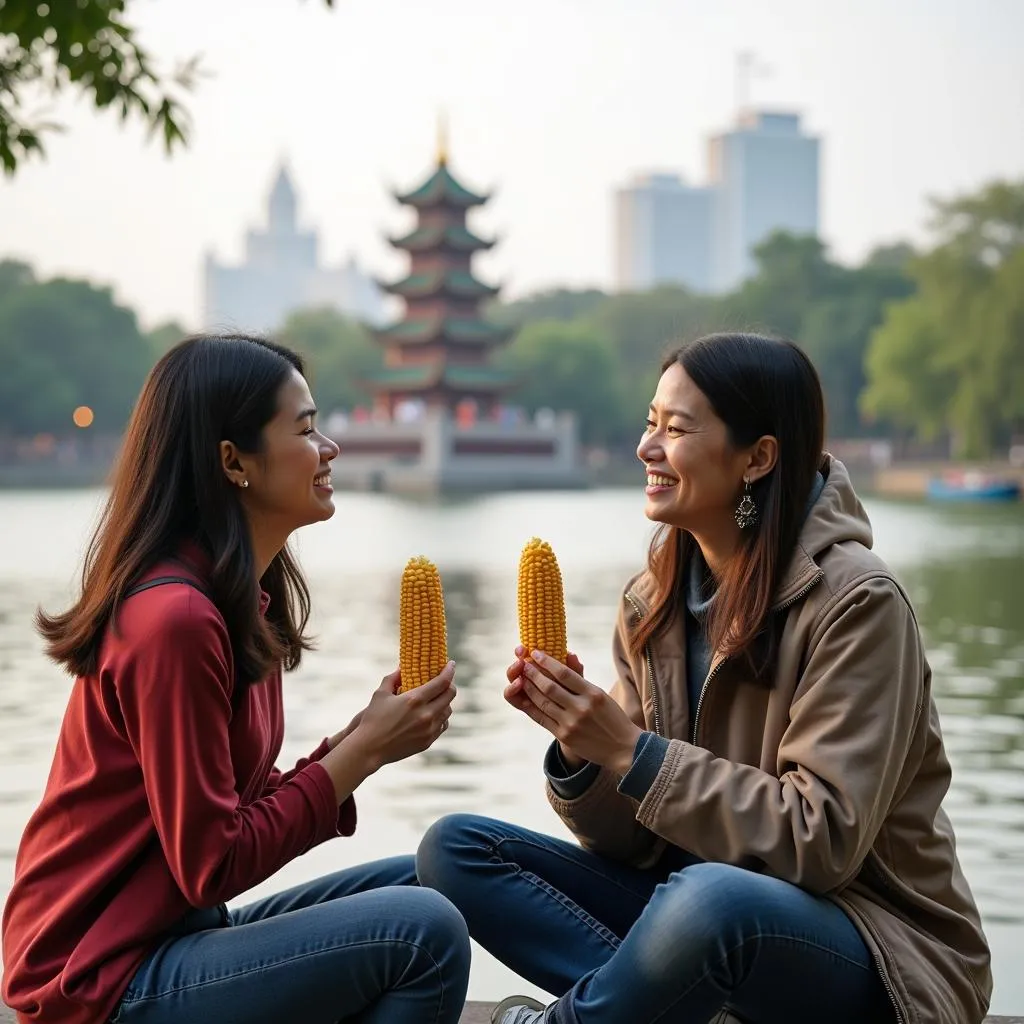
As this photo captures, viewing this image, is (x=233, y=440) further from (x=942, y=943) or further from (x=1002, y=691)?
(x=1002, y=691)

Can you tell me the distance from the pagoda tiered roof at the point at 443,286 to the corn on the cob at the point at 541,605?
37.6 metres

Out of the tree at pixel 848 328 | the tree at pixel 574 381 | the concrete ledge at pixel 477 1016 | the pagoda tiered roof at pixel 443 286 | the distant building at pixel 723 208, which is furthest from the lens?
the distant building at pixel 723 208

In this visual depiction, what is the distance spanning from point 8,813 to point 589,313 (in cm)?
5765

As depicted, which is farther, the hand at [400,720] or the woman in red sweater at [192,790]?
the hand at [400,720]

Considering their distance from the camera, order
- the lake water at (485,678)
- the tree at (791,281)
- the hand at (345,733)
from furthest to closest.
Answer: the tree at (791,281)
the lake water at (485,678)
the hand at (345,733)

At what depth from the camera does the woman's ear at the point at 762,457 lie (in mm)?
1914

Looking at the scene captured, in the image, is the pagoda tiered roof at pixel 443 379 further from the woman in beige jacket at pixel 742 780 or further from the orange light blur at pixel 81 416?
the woman in beige jacket at pixel 742 780

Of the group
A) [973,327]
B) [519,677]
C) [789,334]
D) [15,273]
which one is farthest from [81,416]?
[519,677]

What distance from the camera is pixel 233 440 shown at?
69.7 inches

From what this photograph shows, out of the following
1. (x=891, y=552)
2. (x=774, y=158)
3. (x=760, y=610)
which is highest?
(x=774, y=158)

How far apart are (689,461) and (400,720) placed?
1.56ft

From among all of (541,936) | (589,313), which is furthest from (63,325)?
(541,936)

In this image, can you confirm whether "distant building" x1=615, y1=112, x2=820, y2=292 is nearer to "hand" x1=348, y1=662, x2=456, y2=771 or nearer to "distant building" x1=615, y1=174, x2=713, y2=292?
"distant building" x1=615, y1=174, x2=713, y2=292

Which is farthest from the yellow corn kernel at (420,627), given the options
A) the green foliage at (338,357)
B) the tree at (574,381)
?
the green foliage at (338,357)
